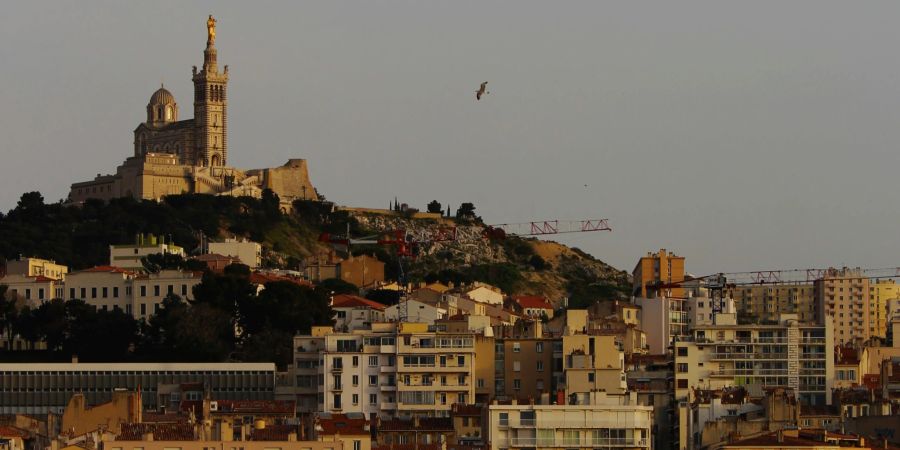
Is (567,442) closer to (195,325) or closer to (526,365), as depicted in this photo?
(526,365)

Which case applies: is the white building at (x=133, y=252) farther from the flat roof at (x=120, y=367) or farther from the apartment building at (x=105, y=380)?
the apartment building at (x=105, y=380)

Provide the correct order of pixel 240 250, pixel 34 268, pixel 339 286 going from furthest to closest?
pixel 240 250, pixel 339 286, pixel 34 268

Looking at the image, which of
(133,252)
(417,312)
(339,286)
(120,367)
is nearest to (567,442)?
(120,367)

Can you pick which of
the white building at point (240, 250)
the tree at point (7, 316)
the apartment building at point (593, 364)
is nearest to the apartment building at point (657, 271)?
the white building at point (240, 250)

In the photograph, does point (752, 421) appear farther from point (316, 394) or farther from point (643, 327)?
point (643, 327)

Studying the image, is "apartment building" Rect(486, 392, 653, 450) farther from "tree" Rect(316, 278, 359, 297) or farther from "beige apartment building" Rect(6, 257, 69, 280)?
"beige apartment building" Rect(6, 257, 69, 280)

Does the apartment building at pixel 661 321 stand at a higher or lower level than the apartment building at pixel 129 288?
lower
